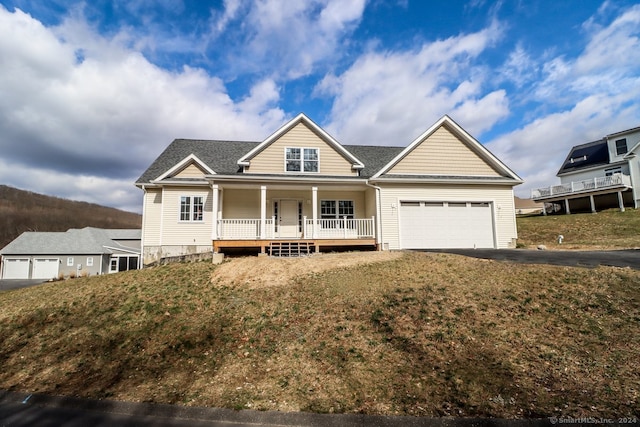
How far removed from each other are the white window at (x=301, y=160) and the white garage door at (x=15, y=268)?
33.2m

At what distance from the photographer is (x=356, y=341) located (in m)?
6.59

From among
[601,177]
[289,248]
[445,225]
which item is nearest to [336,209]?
[289,248]

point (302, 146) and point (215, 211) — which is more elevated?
point (302, 146)

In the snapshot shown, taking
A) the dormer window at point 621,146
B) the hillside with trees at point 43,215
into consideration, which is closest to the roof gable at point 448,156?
the dormer window at point 621,146

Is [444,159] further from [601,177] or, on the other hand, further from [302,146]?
[601,177]

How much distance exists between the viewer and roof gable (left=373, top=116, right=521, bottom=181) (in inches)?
659

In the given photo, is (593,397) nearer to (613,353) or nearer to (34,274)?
(613,353)

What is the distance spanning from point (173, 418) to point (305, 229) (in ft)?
37.8

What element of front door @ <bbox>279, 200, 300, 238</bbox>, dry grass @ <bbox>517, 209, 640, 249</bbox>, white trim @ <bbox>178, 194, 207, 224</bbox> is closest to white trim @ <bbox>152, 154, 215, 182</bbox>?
white trim @ <bbox>178, 194, 207, 224</bbox>

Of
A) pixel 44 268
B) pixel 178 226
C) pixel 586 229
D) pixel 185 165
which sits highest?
pixel 185 165

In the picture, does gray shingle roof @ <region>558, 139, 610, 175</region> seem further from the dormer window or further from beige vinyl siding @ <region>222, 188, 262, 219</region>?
beige vinyl siding @ <region>222, 188, 262, 219</region>

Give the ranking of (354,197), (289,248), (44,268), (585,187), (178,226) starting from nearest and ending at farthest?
(289,248) → (178,226) → (354,197) → (585,187) → (44,268)

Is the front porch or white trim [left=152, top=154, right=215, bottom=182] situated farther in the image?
white trim [left=152, top=154, right=215, bottom=182]

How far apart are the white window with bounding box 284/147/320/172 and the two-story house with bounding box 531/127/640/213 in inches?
960
